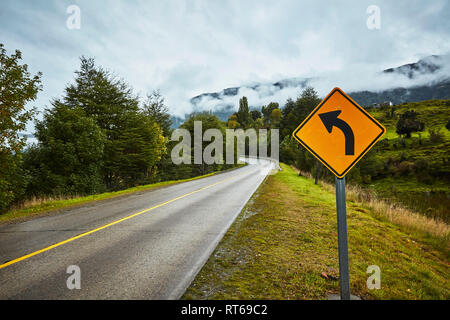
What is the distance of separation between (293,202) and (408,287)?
598cm

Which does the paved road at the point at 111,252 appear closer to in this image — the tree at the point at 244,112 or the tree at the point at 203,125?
the tree at the point at 203,125

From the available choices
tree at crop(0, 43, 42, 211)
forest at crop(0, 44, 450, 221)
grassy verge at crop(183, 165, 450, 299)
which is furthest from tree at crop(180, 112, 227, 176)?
grassy verge at crop(183, 165, 450, 299)

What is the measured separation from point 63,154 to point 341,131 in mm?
18700

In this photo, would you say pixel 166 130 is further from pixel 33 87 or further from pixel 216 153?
pixel 33 87

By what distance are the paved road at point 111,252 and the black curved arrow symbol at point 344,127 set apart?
3062mm

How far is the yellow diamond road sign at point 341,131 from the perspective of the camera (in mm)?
2703

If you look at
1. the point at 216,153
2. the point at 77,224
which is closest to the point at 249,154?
the point at 216,153

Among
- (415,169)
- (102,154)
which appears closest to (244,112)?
(415,169)

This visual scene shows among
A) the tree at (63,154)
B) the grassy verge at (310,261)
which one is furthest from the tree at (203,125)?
the grassy verge at (310,261)

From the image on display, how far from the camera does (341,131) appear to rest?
2781 mm

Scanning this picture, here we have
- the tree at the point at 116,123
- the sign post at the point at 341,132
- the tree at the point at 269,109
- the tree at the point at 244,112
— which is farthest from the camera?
the tree at the point at 269,109

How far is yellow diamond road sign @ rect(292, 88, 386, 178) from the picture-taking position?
8.87ft

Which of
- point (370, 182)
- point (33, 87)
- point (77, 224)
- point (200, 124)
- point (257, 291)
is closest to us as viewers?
point (257, 291)
